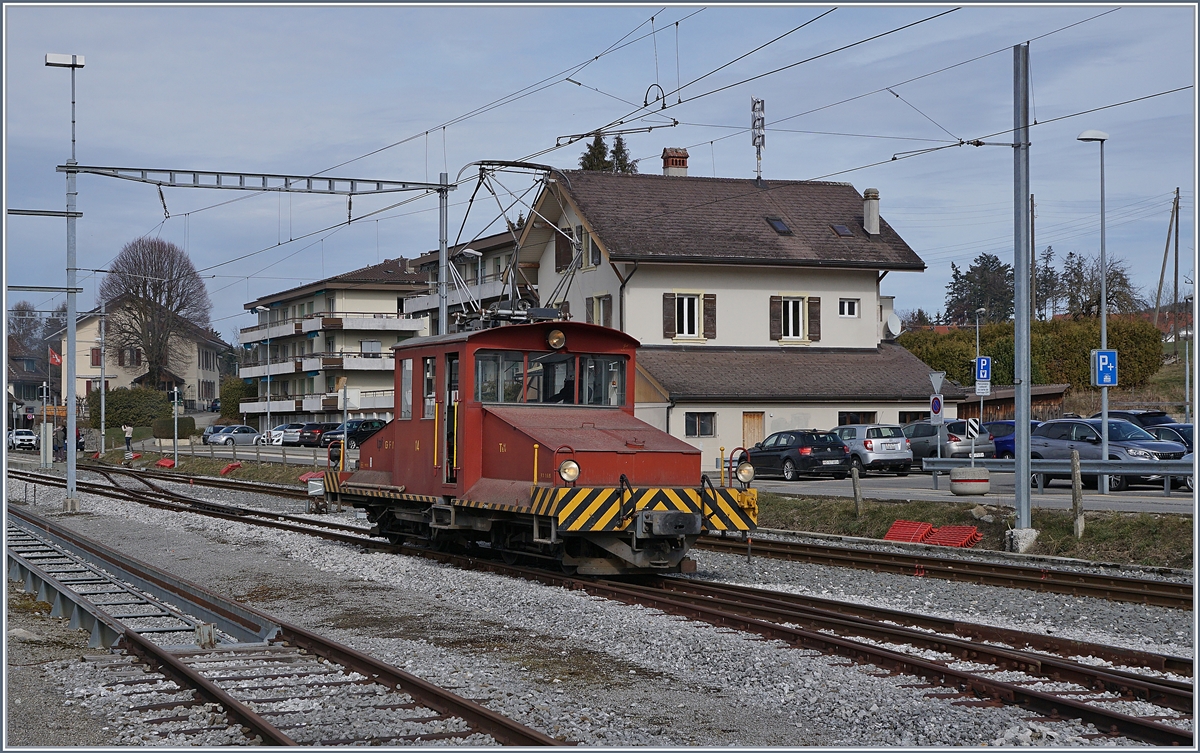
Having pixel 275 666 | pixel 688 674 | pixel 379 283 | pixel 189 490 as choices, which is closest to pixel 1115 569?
pixel 688 674

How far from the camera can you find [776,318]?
1634 inches

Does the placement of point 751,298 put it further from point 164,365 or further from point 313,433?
point 164,365

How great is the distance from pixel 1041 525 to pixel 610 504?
8233mm

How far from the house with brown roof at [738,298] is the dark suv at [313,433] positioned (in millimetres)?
19866

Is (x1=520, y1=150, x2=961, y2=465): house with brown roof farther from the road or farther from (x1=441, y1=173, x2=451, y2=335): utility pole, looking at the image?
(x1=441, y1=173, x2=451, y2=335): utility pole

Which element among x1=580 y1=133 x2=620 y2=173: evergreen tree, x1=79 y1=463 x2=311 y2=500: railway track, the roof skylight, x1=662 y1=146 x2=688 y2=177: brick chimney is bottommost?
x1=79 y1=463 x2=311 y2=500: railway track

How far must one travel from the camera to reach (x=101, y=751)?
6062 mm

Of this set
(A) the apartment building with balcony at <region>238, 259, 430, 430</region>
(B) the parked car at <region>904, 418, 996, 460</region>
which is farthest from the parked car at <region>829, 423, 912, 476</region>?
(A) the apartment building with balcony at <region>238, 259, 430, 430</region>

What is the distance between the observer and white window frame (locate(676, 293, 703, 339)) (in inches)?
A: 1591

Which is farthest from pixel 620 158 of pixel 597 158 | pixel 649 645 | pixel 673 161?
pixel 649 645

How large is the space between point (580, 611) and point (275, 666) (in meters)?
3.40

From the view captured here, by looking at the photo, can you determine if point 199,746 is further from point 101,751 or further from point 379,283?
point 379,283

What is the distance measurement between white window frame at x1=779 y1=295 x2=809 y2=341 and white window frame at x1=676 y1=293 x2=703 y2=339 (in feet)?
10.3

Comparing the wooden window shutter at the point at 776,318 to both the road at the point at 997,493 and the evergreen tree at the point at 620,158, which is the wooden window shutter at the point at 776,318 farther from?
the evergreen tree at the point at 620,158
